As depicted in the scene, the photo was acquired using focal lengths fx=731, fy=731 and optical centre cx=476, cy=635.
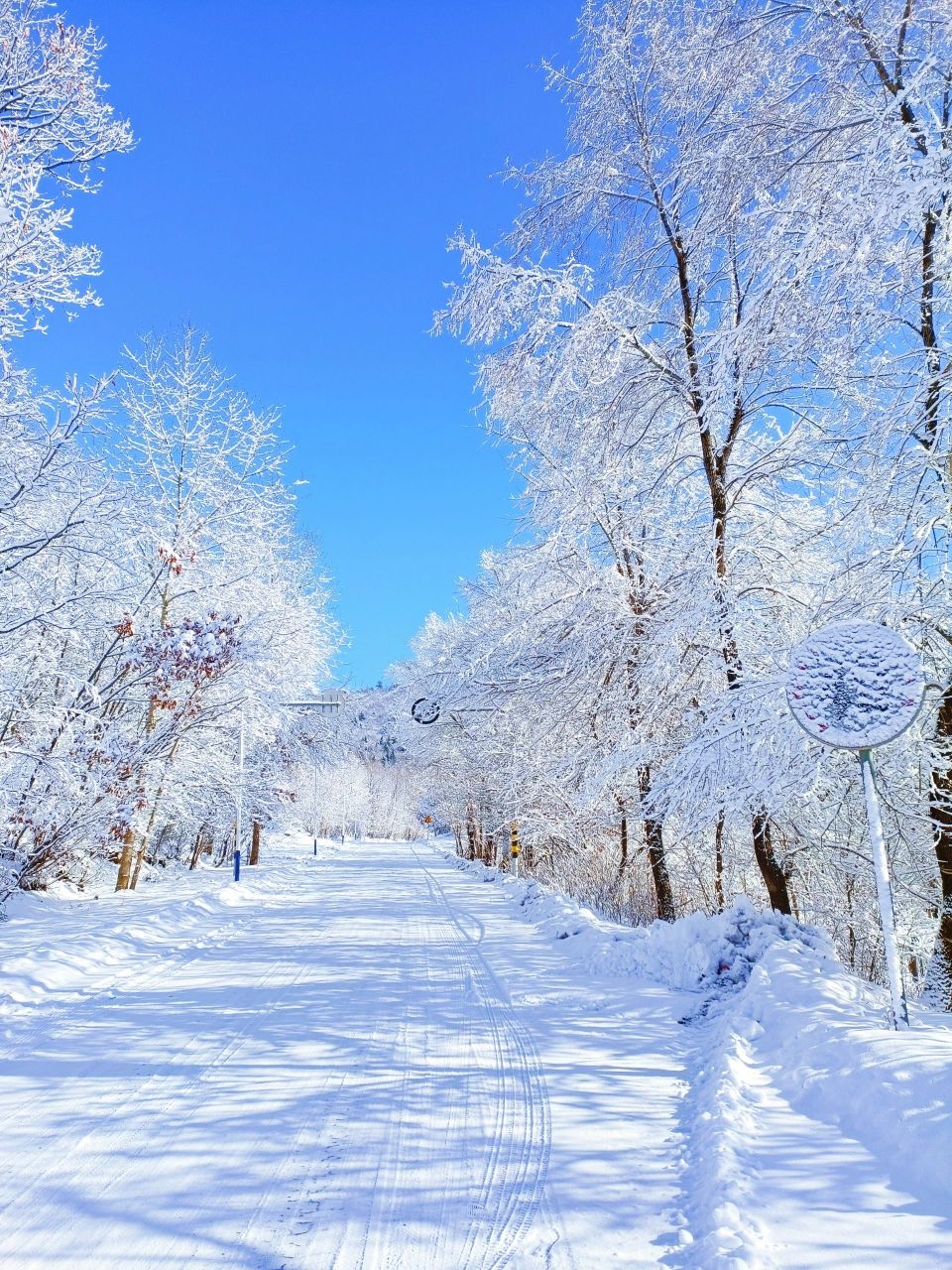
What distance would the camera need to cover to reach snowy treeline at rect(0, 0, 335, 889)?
23.5 feet

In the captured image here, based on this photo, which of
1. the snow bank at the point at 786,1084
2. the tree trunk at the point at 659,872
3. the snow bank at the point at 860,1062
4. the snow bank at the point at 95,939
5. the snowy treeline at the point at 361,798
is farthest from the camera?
the snowy treeline at the point at 361,798

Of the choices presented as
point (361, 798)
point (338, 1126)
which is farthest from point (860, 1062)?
point (361, 798)

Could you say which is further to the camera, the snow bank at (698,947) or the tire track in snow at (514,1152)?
the snow bank at (698,947)

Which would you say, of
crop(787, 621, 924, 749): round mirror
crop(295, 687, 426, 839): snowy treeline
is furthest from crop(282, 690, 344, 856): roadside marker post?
crop(295, 687, 426, 839): snowy treeline

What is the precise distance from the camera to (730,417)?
8.09 meters

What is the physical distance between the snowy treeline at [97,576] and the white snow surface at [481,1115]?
345 cm

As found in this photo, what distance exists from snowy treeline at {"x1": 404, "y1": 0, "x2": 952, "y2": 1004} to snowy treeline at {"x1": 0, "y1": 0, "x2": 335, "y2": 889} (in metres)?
4.03

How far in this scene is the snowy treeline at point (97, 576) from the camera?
282 inches

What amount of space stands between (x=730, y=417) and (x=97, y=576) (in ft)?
28.2

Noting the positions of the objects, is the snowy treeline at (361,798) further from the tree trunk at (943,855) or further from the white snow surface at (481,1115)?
the tree trunk at (943,855)

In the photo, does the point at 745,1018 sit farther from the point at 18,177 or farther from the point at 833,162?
the point at 18,177

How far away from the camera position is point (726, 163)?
616 cm

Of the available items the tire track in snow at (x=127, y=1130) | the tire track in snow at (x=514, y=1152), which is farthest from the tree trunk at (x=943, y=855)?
the tire track in snow at (x=127, y=1130)

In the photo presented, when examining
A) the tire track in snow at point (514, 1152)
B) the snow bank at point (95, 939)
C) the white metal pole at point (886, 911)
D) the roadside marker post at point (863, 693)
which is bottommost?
the snow bank at point (95, 939)
